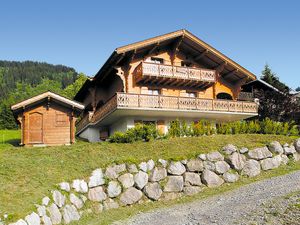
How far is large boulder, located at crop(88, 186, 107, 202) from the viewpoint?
60.0 ft

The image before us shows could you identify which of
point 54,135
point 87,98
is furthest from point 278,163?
point 87,98

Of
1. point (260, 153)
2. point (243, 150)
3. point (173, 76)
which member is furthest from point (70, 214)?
point (173, 76)

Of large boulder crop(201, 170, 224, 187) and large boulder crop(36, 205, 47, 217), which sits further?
large boulder crop(201, 170, 224, 187)

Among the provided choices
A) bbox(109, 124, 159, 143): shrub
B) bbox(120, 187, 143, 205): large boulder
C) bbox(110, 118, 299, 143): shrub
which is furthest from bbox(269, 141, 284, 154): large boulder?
bbox(120, 187, 143, 205): large boulder

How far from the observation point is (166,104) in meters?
28.7

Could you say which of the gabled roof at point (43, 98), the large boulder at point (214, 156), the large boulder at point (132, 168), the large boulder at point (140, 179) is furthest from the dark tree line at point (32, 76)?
the large boulder at point (140, 179)

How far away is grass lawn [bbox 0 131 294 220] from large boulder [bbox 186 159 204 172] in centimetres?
44

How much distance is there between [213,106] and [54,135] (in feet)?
42.5

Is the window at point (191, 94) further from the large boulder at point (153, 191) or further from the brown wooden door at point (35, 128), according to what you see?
the large boulder at point (153, 191)

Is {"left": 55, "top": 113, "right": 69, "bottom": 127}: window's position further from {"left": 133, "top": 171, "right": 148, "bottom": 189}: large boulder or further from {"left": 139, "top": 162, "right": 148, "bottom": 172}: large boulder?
{"left": 133, "top": 171, "right": 148, "bottom": 189}: large boulder

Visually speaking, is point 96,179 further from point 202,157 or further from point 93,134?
point 93,134

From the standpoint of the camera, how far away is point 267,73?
48094 millimetres

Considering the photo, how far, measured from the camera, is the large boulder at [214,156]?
22.7m

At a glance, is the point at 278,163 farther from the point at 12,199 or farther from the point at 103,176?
the point at 12,199
